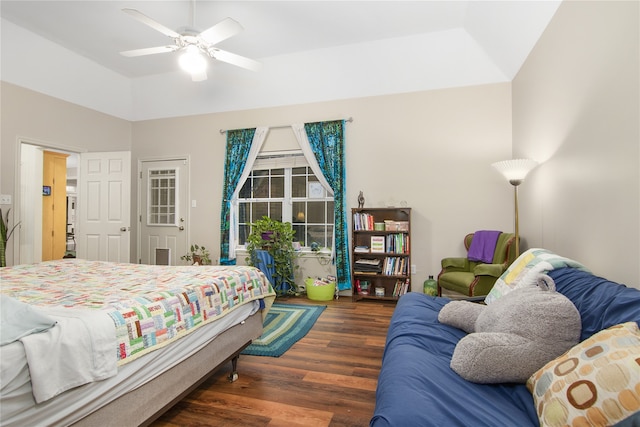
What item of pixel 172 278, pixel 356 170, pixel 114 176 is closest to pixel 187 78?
pixel 114 176

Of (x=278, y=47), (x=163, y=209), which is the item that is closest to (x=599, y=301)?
(x=278, y=47)

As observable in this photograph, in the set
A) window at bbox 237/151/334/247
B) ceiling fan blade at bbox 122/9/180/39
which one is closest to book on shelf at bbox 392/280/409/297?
window at bbox 237/151/334/247

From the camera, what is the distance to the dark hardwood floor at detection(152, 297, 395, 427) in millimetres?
1778

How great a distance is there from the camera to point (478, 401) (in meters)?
1.15

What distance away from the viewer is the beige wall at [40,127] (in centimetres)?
391

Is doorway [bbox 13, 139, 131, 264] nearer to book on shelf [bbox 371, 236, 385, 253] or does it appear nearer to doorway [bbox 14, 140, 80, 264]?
doorway [bbox 14, 140, 80, 264]

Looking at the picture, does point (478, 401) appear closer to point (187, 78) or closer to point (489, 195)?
point (489, 195)

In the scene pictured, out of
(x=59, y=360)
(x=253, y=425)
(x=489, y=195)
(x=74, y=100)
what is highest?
(x=74, y=100)

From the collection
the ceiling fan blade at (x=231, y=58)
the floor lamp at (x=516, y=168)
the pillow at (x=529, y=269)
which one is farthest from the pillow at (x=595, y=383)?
the ceiling fan blade at (x=231, y=58)

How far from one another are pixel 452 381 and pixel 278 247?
3461 millimetres

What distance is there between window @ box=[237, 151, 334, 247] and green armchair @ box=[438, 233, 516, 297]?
1.68 metres

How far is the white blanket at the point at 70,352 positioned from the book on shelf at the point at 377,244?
3.25 metres

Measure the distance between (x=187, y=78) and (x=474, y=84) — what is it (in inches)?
166

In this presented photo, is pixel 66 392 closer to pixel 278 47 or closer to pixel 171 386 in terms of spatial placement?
pixel 171 386
